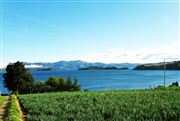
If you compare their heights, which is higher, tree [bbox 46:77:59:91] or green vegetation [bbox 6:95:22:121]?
green vegetation [bbox 6:95:22:121]

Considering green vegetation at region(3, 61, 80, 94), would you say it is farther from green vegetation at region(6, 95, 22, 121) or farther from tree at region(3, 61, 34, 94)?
green vegetation at region(6, 95, 22, 121)

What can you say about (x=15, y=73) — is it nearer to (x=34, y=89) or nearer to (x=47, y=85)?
(x=34, y=89)

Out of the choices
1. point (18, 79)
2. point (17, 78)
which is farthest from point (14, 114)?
point (17, 78)

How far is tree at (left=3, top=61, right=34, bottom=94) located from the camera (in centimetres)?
8444

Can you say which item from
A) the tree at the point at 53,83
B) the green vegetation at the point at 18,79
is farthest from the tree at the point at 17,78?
the tree at the point at 53,83

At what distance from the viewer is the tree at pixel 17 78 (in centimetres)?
8444

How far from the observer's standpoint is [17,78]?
277 feet

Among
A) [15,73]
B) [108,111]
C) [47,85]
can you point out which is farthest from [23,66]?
[108,111]

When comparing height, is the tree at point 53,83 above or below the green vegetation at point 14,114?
below

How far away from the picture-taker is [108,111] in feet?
64.4

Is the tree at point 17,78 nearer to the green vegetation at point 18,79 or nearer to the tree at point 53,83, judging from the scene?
the green vegetation at point 18,79

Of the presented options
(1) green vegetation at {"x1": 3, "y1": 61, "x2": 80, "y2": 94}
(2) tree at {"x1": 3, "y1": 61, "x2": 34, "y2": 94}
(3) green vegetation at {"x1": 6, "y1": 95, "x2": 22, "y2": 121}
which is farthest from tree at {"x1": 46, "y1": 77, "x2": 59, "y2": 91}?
(3) green vegetation at {"x1": 6, "y1": 95, "x2": 22, "y2": 121}

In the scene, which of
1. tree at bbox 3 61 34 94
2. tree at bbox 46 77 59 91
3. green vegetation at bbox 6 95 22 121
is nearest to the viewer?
green vegetation at bbox 6 95 22 121

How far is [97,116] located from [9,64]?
73.3 meters
